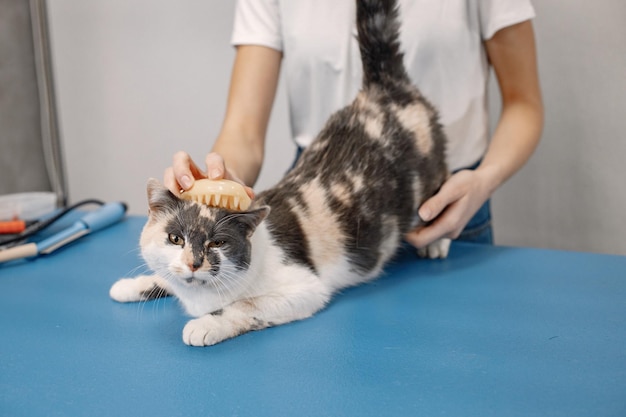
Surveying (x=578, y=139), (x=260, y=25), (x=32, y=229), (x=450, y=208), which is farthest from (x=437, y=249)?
(x=32, y=229)

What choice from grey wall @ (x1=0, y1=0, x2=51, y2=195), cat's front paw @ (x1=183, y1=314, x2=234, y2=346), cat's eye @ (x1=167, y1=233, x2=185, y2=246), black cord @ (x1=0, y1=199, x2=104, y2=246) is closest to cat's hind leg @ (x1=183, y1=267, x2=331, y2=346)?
cat's front paw @ (x1=183, y1=314, x2=234, y2=346)

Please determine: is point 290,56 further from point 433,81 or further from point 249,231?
point 249,231

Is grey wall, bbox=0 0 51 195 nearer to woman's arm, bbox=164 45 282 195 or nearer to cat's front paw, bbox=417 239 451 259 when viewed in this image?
woman's arm, bbox=164 45 282 195

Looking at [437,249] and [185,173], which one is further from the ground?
[185,173]

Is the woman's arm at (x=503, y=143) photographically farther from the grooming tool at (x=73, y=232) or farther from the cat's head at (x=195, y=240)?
the grooming tool at (x=73, y=232)

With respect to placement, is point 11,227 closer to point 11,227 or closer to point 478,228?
point 11,227

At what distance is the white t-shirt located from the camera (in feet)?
4.39

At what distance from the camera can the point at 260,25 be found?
1442mm

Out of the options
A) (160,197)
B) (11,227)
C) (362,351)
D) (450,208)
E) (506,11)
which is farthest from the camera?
(11,227)

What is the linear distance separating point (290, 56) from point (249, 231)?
2.20ft

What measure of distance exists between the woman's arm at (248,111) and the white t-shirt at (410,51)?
3cm

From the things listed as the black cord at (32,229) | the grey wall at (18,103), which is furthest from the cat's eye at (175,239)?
the grey wall at (18,103)

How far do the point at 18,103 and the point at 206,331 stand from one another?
1942 millimetres

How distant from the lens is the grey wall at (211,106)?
1.71 meters
